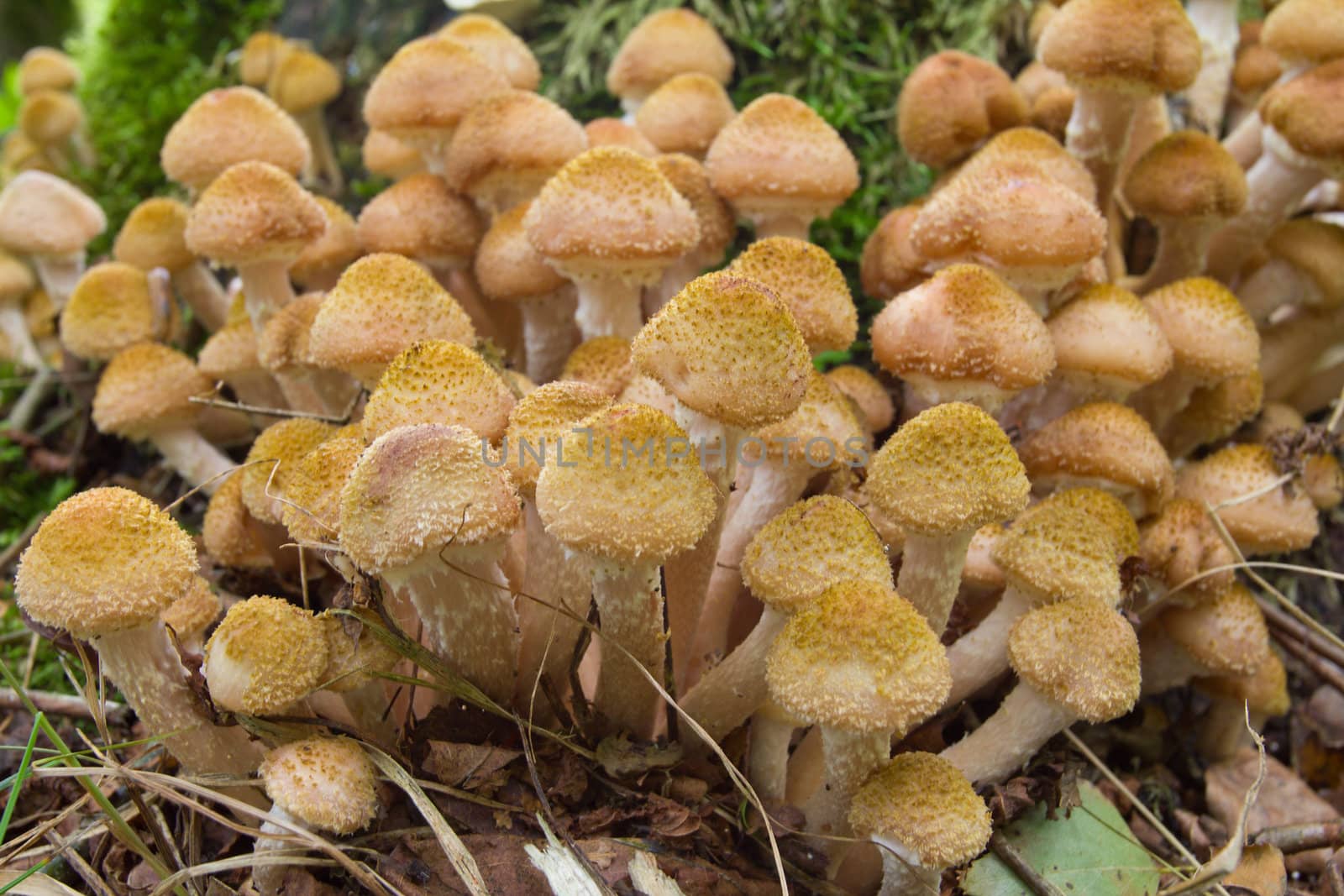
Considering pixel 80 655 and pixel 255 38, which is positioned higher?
pixel 255 38

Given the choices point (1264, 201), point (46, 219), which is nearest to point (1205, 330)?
point (1264, 201)

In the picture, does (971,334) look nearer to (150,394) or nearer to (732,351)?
(732,351)

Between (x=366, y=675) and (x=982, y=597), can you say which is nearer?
(x=366, y=675)

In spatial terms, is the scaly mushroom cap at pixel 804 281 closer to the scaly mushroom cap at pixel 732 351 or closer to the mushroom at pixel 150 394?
the scaly mushroom cap at pixel 732 351

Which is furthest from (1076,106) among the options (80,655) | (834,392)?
(80,655)

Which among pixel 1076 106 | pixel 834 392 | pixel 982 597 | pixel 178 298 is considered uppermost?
pixel 1076 106

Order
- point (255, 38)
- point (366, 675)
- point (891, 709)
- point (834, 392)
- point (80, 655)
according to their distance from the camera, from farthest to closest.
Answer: point (255, 38) → point (834, 392) → point (80, 655) → point (366, 675) → point (891, 709)

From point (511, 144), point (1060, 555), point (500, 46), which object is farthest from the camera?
point (500, 46)

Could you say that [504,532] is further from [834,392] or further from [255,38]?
[255,38]
